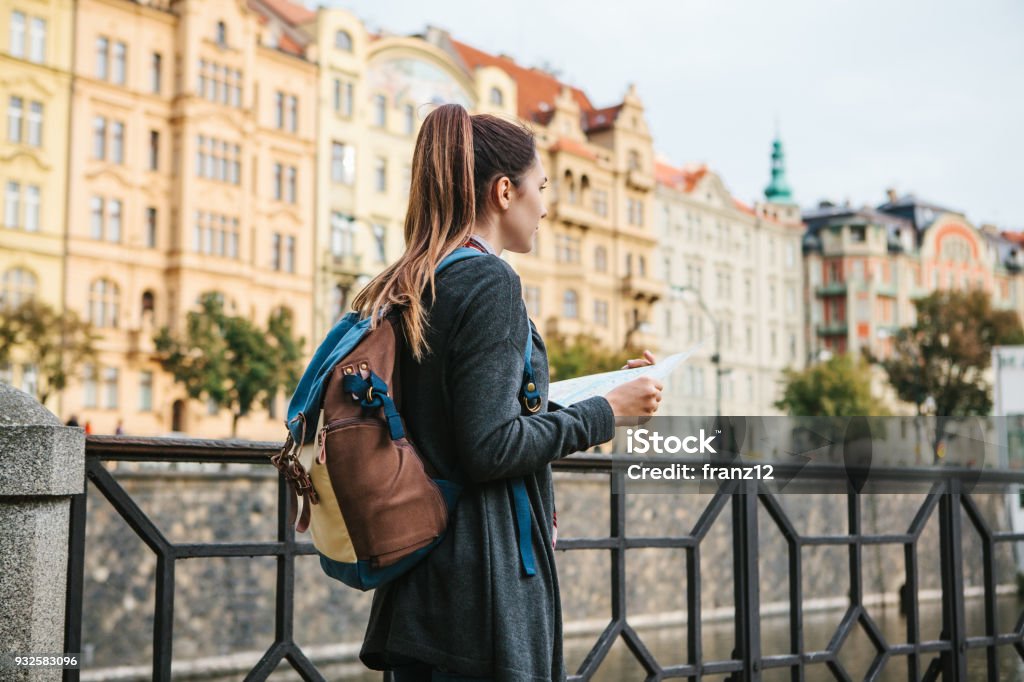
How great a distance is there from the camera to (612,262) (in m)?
50.3

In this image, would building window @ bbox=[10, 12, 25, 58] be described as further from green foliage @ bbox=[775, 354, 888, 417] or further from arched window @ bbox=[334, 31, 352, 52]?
green foliage @ bbox=[775, 354, 888, 417]

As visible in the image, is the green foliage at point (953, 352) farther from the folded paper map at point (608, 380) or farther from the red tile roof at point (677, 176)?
the folded paper map at point (608, 380)

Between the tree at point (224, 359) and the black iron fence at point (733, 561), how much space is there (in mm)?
26868

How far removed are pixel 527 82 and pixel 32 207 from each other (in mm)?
24878

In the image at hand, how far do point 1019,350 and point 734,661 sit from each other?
24773mm

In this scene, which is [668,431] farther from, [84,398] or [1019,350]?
[84,398]

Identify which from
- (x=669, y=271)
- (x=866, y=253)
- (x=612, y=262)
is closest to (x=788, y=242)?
(x=866, y=253)

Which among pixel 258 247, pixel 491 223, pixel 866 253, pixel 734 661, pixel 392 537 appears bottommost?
pixel 734 661

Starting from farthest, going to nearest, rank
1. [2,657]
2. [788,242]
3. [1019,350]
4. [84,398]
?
[788,242] < [84,398] < [1019,350] < [2,657]

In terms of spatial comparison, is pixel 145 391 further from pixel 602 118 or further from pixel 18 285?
pixel 602 118

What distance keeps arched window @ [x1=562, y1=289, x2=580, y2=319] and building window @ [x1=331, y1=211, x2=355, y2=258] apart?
10.5 meters

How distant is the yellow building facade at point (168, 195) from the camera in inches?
1331

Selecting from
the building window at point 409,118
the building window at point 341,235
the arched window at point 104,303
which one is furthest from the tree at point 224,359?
the building window at point 409,118

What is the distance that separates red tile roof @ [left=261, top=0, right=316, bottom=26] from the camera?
136 ft
